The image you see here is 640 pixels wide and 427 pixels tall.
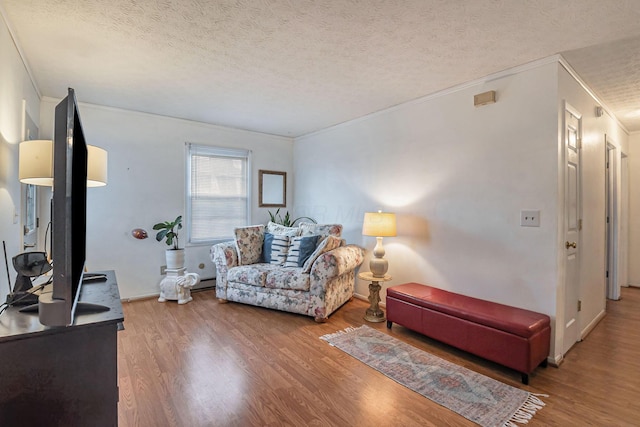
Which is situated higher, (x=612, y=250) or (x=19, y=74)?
(x=19, y=74)

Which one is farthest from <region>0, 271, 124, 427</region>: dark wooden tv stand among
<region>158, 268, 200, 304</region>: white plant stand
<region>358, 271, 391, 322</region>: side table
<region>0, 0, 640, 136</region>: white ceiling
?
<region>158, 268, 200, 304</region>: white plant stand

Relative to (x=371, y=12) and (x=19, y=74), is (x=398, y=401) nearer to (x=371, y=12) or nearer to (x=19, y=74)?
(x=371, y=12)

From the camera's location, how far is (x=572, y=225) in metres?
2.58

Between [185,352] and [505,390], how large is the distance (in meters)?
2.36

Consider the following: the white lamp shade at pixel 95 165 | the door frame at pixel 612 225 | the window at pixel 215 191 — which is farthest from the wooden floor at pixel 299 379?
the window at pixel 215 191

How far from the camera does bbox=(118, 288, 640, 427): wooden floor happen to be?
1.78 metres

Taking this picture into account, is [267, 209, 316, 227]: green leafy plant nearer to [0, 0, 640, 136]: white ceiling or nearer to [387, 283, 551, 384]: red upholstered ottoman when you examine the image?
[0, 0, 640, 136]: white ceiling

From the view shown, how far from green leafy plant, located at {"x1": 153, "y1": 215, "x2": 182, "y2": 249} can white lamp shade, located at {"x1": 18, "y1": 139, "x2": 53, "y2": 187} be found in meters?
2.14

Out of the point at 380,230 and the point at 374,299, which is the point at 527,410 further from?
the point at 380,230

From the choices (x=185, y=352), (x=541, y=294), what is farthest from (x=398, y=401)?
(x=185, y=352)

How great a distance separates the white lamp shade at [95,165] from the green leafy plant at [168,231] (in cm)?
160

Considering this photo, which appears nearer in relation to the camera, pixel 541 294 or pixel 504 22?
pixel 504 22

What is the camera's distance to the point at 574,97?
260 cm

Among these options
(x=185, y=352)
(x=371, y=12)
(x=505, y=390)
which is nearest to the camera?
(x=371, y=12)
